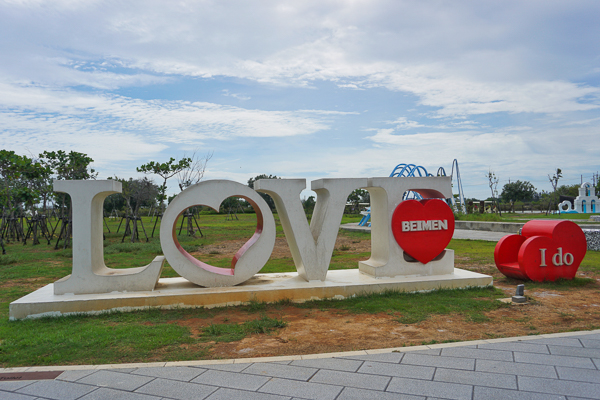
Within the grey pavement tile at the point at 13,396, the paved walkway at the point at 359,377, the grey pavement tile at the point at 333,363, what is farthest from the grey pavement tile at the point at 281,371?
the grey pavement tile at the point at 13,396

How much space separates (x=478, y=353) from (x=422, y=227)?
412 centimetres

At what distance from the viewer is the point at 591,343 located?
16.7ft

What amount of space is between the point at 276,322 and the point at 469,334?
275 cm

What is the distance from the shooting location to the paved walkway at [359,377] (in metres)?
3.83

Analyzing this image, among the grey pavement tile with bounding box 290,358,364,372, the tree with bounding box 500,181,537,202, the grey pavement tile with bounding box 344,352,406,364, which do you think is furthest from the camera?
the tree with bounding box 500,181,537,202

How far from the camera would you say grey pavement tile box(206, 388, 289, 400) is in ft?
12.4

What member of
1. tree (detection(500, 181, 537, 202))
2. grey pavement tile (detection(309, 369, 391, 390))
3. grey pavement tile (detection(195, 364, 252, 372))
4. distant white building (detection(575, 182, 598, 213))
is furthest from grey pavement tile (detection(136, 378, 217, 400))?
tree (detection(500, 181, 537, 202))

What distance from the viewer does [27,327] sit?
6.29 meters

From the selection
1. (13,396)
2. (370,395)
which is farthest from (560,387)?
(13,396)

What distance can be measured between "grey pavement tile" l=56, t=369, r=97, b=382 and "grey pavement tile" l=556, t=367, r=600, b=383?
16.0ft

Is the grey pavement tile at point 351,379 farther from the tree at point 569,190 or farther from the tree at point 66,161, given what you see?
the tree at point 569,190

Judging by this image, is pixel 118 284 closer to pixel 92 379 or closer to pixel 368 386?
pixel 92 379

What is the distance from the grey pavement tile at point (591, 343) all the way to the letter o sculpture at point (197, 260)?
4.93 metres

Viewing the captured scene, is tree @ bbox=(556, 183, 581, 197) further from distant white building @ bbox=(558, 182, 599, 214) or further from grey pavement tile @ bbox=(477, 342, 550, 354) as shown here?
grey pavement tile @ bbox=(477, 342, 550, 354)
